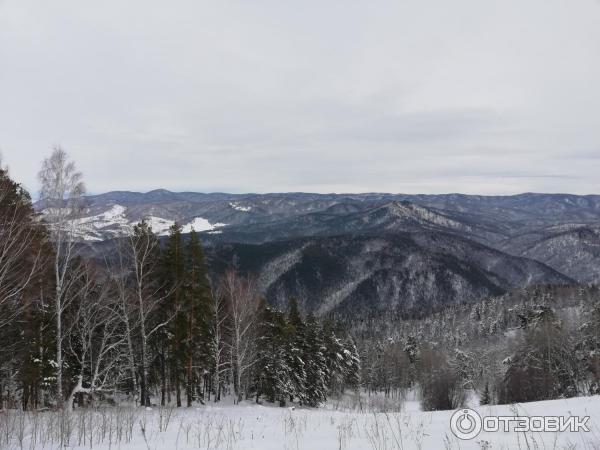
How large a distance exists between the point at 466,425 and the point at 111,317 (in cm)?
1834

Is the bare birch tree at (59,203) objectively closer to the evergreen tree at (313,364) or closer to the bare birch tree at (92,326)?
the bare birch tree at (92,326)

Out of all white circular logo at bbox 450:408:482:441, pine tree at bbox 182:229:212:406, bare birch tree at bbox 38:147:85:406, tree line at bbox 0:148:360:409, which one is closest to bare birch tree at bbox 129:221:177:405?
tree line at bbox 0:148:360:409

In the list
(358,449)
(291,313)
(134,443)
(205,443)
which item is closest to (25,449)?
(134,443)

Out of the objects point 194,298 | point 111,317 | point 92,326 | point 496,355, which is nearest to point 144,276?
point 111,317

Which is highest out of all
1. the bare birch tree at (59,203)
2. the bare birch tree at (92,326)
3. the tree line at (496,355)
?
the bare birch tree at (59,203)

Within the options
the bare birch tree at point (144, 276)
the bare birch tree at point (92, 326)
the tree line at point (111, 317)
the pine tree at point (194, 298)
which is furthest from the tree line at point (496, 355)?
the bare birch tree at point (92, 326)

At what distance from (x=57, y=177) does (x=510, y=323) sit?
16024 cm

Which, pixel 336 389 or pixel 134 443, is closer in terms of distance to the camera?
pixel 134 443

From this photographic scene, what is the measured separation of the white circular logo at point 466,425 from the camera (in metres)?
7.40

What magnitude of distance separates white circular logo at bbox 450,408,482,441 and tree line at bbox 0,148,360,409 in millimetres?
9783

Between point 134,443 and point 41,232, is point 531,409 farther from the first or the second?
point 41,232

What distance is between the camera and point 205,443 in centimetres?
696

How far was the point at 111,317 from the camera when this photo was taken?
2111 centimetres

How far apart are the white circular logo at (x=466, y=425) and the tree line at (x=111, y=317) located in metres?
9.78
